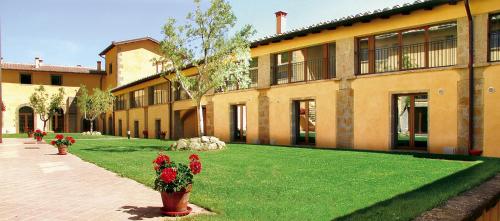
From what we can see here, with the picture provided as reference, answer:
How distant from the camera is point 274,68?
2038 centimetres

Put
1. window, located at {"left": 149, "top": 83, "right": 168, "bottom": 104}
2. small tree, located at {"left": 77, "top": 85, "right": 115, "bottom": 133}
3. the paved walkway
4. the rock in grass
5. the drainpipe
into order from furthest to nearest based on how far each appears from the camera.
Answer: small tree, located at {"left": 77, "top": 85, "right": 115, "bottom": 133}, window, located at {"left": 149, "top": 83, "right": 168, "bottom": 104}, the rock in grass, the drainpipe, the paved walkway

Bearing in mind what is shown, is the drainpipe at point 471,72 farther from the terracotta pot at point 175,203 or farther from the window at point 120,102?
the window at point 120,102

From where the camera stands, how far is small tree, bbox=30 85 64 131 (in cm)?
3928

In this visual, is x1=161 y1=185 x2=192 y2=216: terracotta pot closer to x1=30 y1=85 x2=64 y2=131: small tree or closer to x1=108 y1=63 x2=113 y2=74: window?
x1=30 y1=85 x2=64 y2=131: small tree

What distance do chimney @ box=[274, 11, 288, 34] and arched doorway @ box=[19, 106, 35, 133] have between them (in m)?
31.7

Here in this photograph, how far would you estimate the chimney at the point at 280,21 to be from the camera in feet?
76.0

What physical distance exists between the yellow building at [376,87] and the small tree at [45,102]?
21.1m

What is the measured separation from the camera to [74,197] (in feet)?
21.4

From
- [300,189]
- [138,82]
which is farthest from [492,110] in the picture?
[138,82]

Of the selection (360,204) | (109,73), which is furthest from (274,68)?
(109,73)

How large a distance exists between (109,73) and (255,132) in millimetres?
29931

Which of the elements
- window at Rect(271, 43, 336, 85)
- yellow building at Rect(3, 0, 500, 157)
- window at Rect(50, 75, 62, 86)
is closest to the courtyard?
yellow building at Rect(3, 0, 500, 157)

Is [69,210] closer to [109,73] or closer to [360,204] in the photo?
[360,204]

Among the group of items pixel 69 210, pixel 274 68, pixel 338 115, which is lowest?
pixel 69 210
